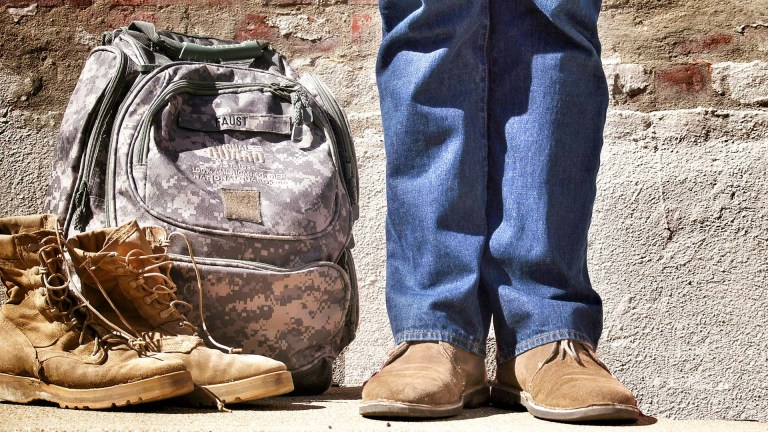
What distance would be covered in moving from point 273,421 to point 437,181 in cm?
39

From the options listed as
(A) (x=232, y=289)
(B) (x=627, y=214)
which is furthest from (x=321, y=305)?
(B) (x=627, y=214)

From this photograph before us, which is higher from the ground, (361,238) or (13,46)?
(13,46)

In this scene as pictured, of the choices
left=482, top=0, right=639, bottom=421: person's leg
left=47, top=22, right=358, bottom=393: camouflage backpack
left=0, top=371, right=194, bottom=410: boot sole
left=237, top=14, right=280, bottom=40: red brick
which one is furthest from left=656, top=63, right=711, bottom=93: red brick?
left=0, top=371, right=194, bottom=410: boot sole

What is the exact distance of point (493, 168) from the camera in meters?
1.35

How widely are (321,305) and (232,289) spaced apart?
6.1 inches

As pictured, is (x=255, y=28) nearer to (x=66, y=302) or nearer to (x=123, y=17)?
(x=123, y=17)

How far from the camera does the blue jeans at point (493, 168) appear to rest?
4.19 feet

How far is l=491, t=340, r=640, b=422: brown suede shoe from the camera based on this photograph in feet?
3.72

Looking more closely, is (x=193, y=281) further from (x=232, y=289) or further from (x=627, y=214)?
(x=627, y=214)

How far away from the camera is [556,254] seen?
1.27 m

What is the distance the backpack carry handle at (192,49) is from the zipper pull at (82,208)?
30cm

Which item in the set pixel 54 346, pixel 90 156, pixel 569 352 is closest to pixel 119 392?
pixel 54 346

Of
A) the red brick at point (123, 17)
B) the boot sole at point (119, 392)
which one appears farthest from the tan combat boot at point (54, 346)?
the red brick at point (123, 17)

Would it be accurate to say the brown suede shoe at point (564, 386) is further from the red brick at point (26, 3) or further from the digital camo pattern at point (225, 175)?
the red brick at point (26, 3)
